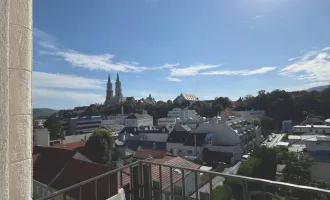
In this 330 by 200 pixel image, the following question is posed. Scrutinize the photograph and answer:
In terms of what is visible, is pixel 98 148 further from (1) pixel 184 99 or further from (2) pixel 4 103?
(1) pixel 184 99

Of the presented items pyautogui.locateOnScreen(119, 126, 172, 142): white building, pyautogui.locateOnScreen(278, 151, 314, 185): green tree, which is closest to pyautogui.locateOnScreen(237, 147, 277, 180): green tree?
pyautogui.locateOnScreen(278, 151, 314, 185): green tree

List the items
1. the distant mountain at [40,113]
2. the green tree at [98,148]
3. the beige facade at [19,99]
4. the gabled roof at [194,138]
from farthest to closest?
the gabled roof at [194,138] → the green tree at [98,148] → the distant mountain at [40,113] → the beige facade at [19,99]

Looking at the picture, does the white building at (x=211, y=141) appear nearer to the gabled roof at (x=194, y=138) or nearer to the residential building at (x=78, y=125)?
the gabled roof at (x=194, y=138)

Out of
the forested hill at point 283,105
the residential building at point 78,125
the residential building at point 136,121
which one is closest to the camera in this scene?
the forested hill at point 283,105

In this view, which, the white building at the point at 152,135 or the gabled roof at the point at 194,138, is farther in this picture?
the white building at the point at 152,135

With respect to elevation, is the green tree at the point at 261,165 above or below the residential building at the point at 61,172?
below

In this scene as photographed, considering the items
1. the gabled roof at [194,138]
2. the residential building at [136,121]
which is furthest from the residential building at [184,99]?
the gabled roof at [194,138]

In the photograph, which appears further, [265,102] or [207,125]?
[265,102]

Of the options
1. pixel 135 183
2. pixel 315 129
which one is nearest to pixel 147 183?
pixel 135 183

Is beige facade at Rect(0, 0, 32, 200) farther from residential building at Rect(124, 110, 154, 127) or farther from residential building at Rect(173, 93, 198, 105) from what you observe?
residential building at Rect(173, 93, 198, 105)

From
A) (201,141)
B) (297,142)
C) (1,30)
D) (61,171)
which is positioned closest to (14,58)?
(1,30)

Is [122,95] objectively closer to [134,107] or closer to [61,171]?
[134,107]

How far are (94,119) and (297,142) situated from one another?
44051mm

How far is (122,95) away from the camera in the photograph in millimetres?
85938
